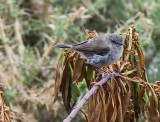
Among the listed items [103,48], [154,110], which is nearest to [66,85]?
[154,110]

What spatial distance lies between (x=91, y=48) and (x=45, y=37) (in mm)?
1585

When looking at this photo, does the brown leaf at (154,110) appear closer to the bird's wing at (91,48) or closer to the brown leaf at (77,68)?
the brown leaf at (77,68)

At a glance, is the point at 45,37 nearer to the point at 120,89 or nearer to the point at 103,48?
the point at 103,48

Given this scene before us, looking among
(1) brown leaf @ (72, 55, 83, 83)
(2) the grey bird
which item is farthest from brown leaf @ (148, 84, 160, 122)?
(2) the grey bird

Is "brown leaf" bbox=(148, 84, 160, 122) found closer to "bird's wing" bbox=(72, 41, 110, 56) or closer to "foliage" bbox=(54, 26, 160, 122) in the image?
"foliage" bbox=(54, 26, 160, 122)

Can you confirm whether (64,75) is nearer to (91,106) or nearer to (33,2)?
(91,106)

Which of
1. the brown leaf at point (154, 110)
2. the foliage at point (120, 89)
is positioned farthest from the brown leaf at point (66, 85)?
the brown leaf at point (154, 110)

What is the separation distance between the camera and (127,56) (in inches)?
68.5

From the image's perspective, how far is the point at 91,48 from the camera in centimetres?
235

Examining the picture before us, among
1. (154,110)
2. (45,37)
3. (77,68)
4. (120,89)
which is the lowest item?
(154,110)

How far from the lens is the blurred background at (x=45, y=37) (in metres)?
3.14

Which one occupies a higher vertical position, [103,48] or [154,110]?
[103,48]

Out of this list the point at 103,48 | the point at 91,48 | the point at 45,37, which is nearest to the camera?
the point at 91,48

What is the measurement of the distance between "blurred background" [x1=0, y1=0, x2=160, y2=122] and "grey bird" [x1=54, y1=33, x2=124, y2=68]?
434mm
